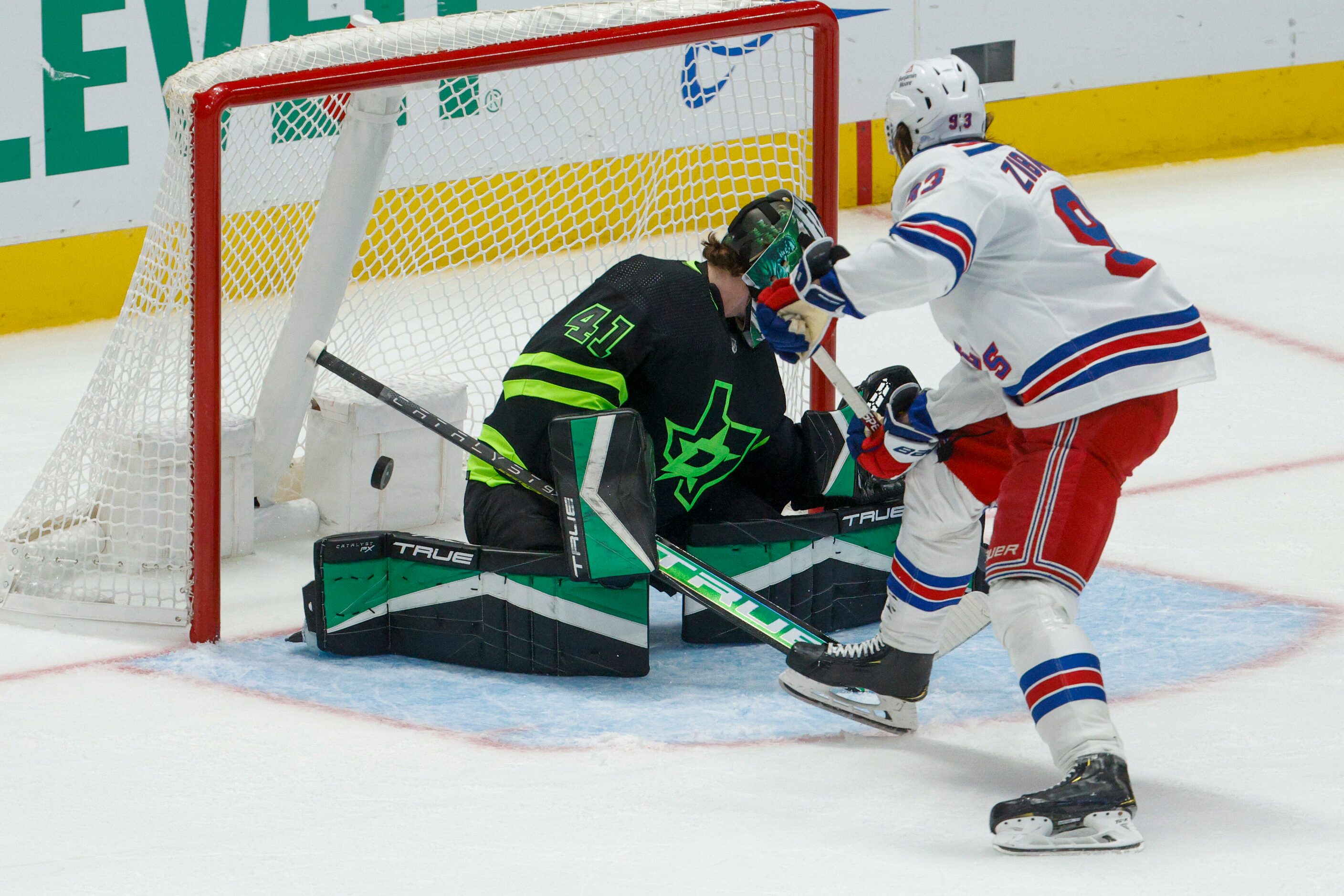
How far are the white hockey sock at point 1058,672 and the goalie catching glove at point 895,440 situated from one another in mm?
399

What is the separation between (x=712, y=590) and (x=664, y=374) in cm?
39

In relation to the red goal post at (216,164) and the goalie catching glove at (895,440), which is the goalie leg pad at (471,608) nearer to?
the red goal post at (216,164)

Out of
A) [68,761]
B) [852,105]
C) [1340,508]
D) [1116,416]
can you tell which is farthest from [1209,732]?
[852,105]

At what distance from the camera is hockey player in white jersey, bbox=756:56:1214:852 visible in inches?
105

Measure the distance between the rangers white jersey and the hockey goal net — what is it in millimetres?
1138

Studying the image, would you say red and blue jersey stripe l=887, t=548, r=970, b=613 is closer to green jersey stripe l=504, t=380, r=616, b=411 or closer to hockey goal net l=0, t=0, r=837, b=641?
green jersey stripe l=504, t=380, r=616, b=411

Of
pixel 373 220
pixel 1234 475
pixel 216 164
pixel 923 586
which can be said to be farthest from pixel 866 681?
pixel 373 220

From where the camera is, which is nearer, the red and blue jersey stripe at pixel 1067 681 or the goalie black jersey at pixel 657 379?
the red and blue jersey stripe at pixel 1067 681

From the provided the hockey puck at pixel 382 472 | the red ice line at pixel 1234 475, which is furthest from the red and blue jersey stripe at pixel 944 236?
the red ice line at pixel 1234 475

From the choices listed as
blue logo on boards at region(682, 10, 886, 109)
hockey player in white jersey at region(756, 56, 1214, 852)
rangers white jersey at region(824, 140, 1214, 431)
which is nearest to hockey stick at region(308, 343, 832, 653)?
hockey player in white jersey at region(756, 56, 1214, 852)

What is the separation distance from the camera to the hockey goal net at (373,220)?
354 centimetres

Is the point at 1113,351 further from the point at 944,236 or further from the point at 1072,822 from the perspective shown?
the point at 1072,822

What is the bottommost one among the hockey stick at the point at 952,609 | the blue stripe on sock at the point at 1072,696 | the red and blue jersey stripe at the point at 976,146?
the blue stripe on sock at the point at 1072,696

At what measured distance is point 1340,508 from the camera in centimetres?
432
